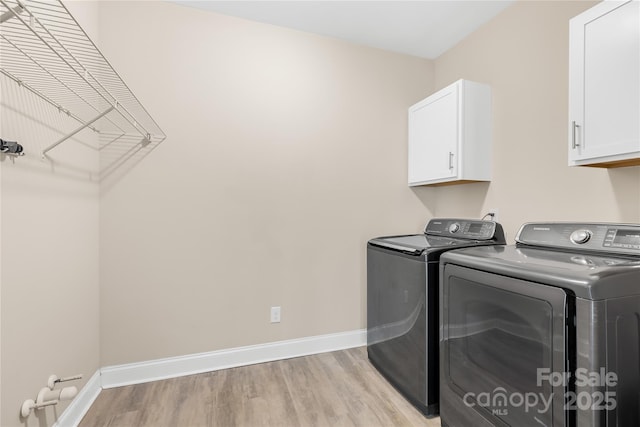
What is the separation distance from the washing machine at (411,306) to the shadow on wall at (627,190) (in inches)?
23.3

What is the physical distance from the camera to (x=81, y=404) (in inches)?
65.9

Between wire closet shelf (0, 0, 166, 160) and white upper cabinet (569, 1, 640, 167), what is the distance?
195 centimetres

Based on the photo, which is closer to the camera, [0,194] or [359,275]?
[0,194]

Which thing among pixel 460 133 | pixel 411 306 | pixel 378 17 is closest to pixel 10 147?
pixel 411 306

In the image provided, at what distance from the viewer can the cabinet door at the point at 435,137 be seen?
2.17 meters

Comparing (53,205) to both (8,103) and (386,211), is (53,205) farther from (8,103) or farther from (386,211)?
(386,211)

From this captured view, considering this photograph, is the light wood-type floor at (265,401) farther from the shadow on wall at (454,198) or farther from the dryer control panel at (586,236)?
the shadow on wall at (454,198)

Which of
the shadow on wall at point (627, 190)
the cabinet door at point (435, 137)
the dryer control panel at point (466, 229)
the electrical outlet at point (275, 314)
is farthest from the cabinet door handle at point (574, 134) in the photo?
the electrical outlet at point (275, 314)

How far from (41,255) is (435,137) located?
2506 mm

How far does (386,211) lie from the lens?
8.70ft

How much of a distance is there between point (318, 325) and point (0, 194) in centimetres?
204

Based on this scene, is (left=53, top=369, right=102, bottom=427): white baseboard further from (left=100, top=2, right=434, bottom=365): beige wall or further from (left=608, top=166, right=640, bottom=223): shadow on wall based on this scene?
(left=608, top=166, right=640, bottom=223): shadow on wall

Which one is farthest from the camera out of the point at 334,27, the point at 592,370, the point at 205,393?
the point at 334,27

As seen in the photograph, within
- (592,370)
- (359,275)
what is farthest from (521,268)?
(359,275)
